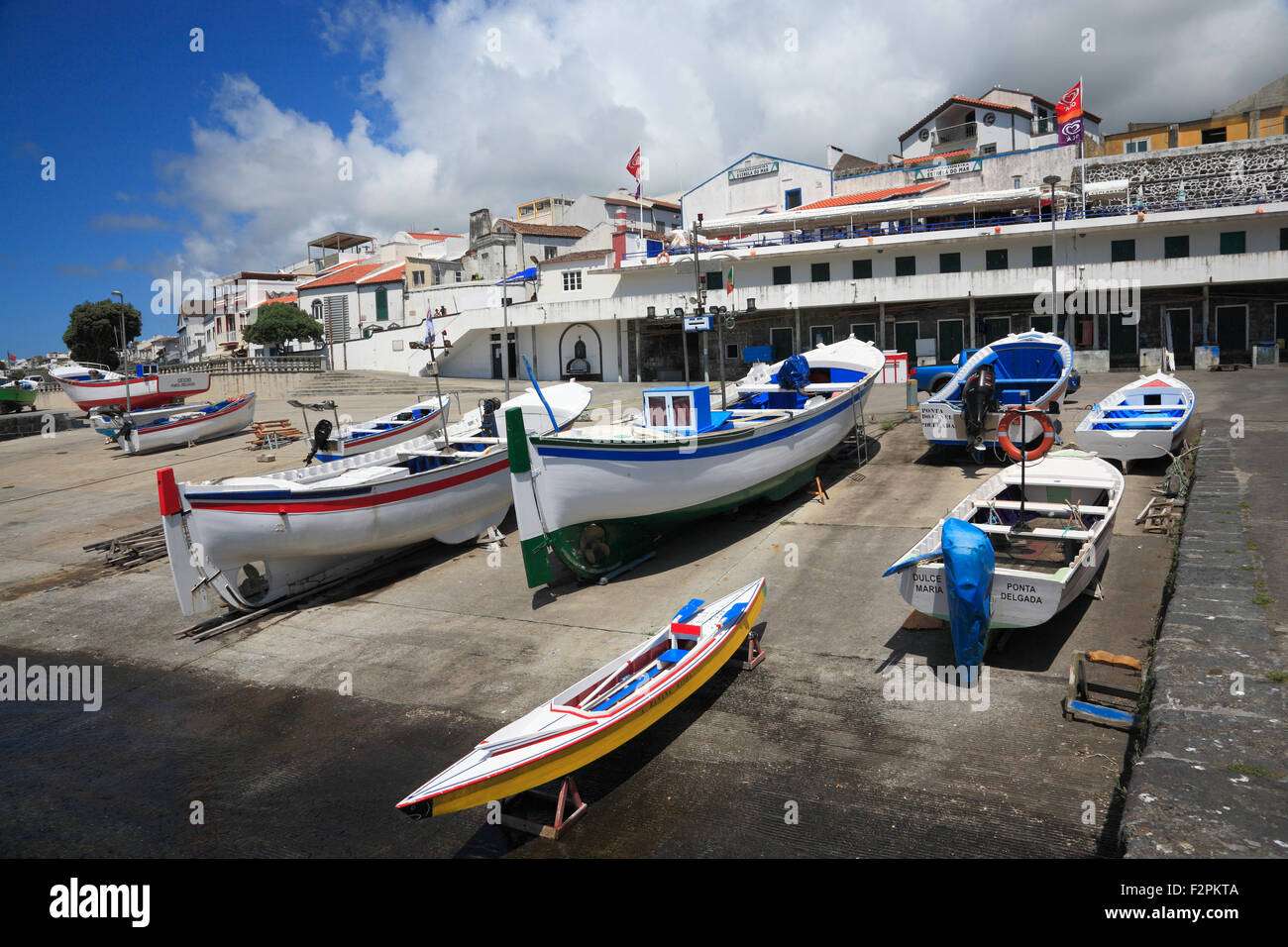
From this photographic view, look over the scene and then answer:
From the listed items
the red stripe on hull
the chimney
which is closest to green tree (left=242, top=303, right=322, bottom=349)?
the chimney

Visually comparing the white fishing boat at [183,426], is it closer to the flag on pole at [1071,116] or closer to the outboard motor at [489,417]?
the outboard motor at [489,417]

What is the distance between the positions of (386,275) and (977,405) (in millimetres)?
46789

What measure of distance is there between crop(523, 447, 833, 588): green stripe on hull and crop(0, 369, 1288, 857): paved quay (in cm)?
38

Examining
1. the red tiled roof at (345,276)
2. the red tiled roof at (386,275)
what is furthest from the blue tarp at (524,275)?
the red tiled roof at (345,276)

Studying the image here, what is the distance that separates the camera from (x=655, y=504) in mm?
11172

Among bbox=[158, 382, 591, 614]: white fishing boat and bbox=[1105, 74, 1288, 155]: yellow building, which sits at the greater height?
bbox=[1105, 74, 1288, 155]: yellow building

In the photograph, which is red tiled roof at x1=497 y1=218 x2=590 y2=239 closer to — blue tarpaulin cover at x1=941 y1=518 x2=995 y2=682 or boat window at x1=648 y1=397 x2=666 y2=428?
boat window at x1=648 y1=397 x2=666 y2=428

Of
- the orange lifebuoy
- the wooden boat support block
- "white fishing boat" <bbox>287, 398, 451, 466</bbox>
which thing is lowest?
the wooden boat support block

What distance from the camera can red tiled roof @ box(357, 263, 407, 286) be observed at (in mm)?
52656

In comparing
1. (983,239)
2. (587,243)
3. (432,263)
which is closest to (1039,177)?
(983,239)

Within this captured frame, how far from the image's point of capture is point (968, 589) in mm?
6969

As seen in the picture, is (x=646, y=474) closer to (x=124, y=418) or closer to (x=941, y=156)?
(x=124, y=418)

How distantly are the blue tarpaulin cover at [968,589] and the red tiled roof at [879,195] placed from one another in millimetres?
35547

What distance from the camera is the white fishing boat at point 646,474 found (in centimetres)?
1060
